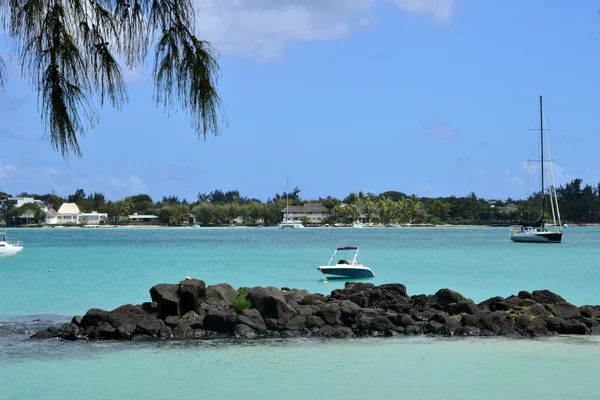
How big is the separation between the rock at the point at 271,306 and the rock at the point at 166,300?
2.31m

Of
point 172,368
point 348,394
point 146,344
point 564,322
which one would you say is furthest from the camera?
point 564,322

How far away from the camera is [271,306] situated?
2339 cm

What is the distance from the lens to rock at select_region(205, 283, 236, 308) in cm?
2462

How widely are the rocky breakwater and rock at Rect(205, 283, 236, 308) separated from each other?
3 centimetres

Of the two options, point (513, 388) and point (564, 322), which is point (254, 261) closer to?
point (564, 322)

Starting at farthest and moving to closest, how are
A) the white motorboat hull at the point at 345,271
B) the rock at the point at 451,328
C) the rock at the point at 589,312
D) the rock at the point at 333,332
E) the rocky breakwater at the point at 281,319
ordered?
1. the white motorboat hull at the point at 345,271
2. the rock at the point at 589,312
3. the rock at the point at 451,328
4. the rock at the point at 333,332
5. the rocky breakwater at the point at 281,319

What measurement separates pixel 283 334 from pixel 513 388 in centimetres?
728

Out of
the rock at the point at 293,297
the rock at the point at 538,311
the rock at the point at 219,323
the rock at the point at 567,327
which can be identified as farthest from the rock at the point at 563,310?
the rock at the point at 219,323

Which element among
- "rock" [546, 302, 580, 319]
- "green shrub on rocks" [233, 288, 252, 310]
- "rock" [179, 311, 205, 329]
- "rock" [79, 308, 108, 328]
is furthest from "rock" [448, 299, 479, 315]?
"rock" [79, 308, 108, 328]

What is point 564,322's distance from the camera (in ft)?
75.2

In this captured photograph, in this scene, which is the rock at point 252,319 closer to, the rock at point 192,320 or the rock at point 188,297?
the rock at point 192,320

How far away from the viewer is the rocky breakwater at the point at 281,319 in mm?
22453

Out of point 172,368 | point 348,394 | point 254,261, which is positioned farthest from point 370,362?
point 254,261

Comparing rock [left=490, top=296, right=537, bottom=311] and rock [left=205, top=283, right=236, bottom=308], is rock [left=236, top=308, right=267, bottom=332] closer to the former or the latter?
rock [left=205, top=283, right=236, bottom=308]
